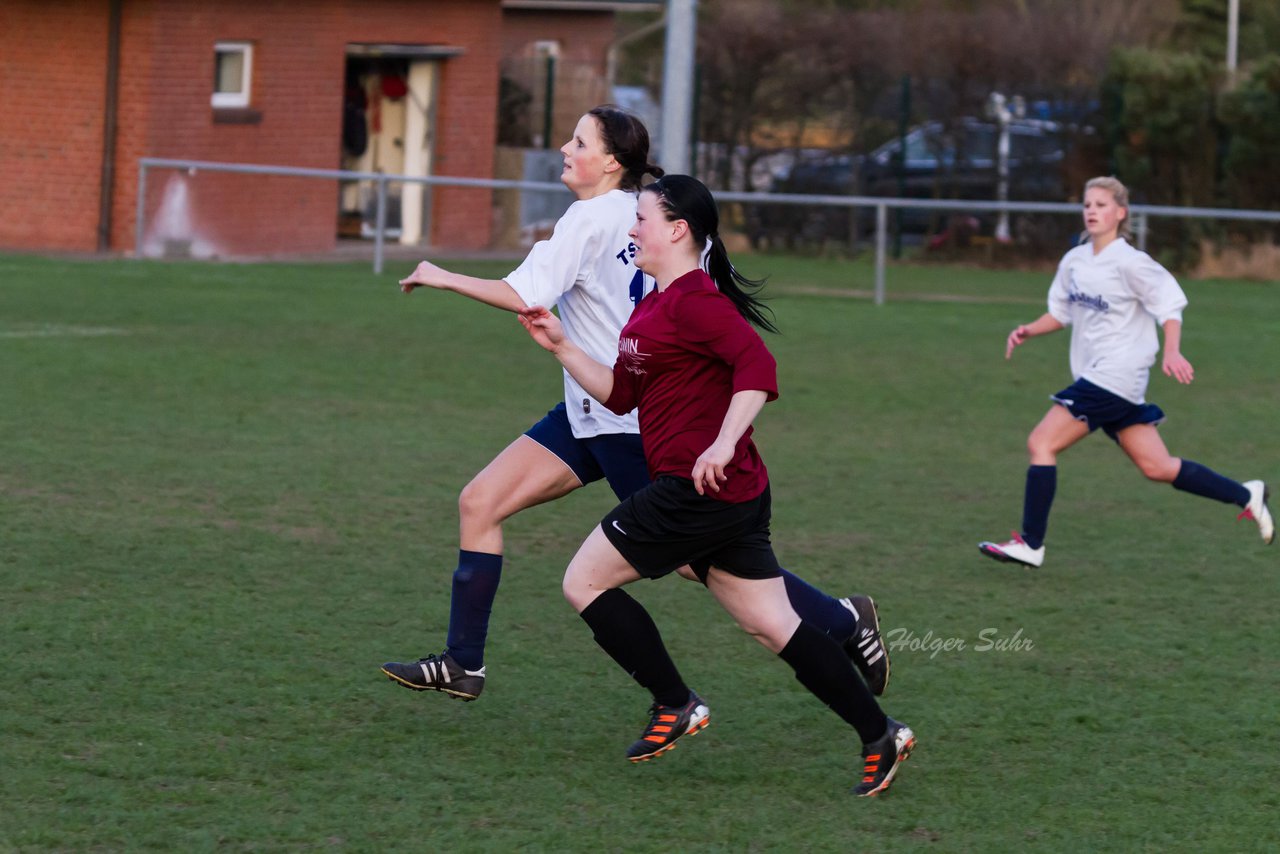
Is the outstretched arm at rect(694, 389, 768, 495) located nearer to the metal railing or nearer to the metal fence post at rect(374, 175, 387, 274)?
the metal railing

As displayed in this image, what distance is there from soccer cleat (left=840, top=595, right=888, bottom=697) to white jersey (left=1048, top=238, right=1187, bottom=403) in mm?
2813

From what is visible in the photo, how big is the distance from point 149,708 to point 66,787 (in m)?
0.68

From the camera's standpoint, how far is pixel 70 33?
20.6 meters

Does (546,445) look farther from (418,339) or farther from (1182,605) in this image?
(418,339)

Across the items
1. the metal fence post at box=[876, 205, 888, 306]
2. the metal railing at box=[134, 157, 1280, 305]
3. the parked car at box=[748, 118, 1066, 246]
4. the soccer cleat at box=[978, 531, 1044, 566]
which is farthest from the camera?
the parked car at box=[748, 118, 1066, 246]

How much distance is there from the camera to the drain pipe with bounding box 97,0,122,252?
2039cm

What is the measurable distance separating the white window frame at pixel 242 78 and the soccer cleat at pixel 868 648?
57.8ft

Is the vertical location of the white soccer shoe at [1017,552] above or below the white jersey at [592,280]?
below

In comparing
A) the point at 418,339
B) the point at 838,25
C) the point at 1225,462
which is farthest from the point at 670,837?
the point at 838,25

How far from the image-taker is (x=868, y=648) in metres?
5.30

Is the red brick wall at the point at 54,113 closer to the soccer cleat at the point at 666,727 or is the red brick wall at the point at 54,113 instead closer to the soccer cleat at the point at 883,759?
the soccer cleat at the point at 666,727

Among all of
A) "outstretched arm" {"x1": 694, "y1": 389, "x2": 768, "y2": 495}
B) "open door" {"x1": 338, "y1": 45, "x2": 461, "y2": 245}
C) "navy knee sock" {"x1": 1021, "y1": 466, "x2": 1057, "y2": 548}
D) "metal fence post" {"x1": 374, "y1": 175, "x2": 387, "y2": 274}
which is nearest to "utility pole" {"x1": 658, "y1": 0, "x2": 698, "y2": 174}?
"metal fence post" {"x1": 374, "y1": 175, "x2": 387, "y2": 274}

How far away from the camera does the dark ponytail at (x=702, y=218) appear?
462 cm

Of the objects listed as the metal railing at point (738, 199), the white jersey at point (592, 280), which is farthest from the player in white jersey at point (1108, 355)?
the metal railing at point (738, 199)
